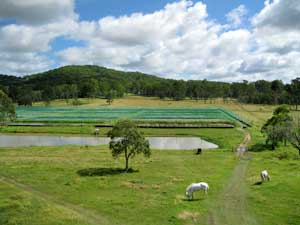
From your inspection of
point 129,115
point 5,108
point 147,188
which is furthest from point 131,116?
point 147,188

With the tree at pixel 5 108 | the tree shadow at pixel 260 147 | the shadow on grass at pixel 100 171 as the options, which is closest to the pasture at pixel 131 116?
the tree at pixel 5 108

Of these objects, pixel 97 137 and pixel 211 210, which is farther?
pixel 97 137

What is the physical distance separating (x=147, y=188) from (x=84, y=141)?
42871mm

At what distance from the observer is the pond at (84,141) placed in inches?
2657

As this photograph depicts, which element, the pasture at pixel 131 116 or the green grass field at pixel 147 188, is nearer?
the green grass field at pixel 147 188

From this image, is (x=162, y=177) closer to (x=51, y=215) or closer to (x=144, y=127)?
(x=51, y=215)

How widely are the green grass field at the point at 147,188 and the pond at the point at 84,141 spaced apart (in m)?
11.2

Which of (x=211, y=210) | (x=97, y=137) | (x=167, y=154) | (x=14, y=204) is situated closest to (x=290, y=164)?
(x=167, y=154)

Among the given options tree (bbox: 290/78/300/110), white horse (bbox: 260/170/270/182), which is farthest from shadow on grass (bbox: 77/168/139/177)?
tree (bbox: 290/78/300/110)

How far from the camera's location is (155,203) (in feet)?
88.8

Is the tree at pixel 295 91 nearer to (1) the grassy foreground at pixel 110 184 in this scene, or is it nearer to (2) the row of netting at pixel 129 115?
(2) the row of netting at pixel 129 115

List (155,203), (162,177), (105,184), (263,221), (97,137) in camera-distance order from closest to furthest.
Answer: (263,221)
(155,203)
(105,184)
(162,177)
(97,137)

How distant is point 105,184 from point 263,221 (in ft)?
56.6

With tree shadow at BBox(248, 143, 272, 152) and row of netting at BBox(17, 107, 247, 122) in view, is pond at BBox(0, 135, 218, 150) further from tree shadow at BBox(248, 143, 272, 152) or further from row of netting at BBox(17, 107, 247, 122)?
row of netting at BBox(17, 107, 247, 122)
